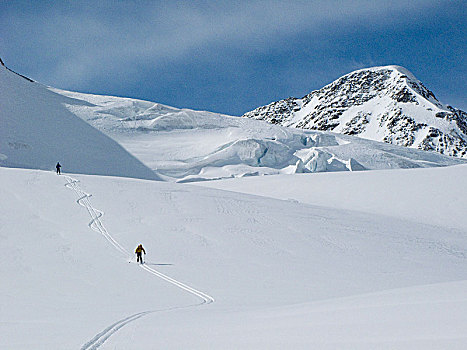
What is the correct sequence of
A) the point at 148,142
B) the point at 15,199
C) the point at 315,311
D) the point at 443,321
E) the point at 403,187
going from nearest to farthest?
the point at 443,321
the point at 315,311
the point at 15,199
the point at 403,187
the point at 148,142

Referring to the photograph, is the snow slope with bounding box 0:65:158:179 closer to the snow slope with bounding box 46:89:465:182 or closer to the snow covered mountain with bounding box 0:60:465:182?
the snow covered mountain with bounding box 0:60:465:182

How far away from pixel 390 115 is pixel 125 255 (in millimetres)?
167069

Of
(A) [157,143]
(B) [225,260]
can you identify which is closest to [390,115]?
(A) [157,143]

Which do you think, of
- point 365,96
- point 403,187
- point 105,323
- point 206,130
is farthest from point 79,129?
point 365,96

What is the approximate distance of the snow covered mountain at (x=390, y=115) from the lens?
148000 mm

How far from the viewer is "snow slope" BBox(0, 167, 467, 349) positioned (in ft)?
13.0

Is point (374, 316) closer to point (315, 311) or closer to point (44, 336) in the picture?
point (315, 311)

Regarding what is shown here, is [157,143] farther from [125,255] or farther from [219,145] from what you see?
[125,255]

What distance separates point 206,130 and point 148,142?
24.5ft

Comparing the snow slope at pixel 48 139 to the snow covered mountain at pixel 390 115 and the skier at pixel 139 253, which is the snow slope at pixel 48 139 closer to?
the skier at pixel 139 253

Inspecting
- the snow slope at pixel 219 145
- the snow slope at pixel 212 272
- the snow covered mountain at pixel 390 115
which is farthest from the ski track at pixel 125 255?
the snow covered mountain at pixel 390 115

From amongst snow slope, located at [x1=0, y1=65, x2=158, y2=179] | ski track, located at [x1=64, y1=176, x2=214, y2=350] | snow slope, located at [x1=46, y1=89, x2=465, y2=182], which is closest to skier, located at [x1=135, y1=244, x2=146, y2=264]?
ski track, located at [x1=64, y1=176, x2=214, y2=350]

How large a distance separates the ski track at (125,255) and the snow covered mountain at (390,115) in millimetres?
140589

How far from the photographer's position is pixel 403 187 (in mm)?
26344
